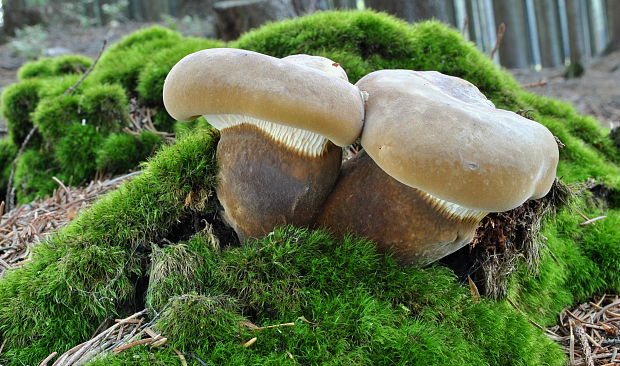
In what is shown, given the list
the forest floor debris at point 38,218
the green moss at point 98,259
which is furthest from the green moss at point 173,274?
the forest floor debris at point 38,218

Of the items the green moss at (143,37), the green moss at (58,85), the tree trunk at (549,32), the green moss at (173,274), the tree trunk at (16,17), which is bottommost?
the tree trunk at (549,32)

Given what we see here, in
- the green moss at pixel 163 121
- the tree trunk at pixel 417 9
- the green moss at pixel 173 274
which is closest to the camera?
the green moss at pixel 173 274

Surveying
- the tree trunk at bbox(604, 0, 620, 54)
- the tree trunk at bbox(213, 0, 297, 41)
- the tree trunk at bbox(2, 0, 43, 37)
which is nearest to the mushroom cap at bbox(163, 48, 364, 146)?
the tree trunk at bbox(213, 0, 297, 41)

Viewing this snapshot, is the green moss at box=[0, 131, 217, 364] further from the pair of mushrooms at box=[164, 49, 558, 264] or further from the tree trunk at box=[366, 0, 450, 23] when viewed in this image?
the tree trunk at box=[366, 0, 450, 23]

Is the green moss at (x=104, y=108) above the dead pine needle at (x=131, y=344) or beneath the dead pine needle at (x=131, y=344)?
above

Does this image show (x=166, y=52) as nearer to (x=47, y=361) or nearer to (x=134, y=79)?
(x=134, y=79)

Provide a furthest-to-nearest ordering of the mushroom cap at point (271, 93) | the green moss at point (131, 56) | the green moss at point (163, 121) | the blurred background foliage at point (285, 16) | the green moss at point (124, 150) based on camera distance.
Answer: the blurred background foliage at point (285, 16) < the green moss at point (131, 56) < the green moss at point (163, 121) < the green moss at point (124, 150) < the mushroom cap at point (271, 93)

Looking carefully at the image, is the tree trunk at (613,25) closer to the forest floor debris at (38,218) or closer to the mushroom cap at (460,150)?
the mushroom cap at (460,150)

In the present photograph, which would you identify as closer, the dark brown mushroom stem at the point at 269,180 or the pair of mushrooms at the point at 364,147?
the pair of mushrooms at the point at 364,147
